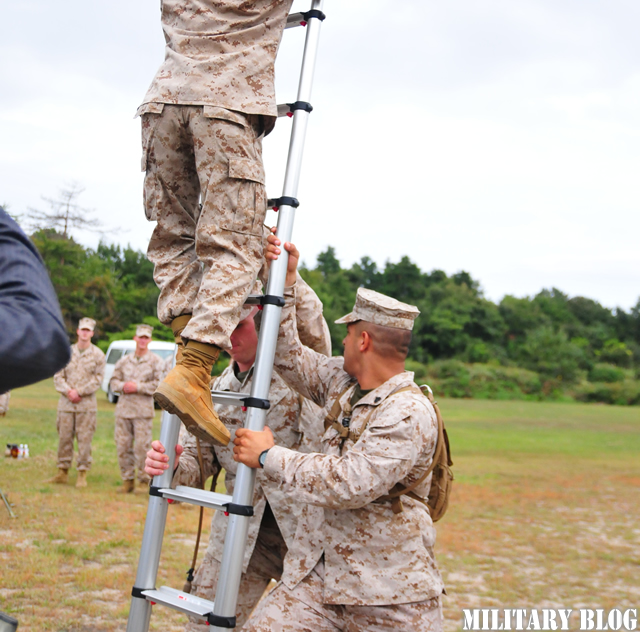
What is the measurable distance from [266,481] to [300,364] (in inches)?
27.2

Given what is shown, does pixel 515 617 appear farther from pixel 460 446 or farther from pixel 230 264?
pixel 460 446

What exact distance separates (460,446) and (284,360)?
17.0 metres

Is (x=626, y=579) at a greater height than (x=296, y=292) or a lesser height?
lesser

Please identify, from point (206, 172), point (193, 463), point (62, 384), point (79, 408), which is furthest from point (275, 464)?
point (62, 384)

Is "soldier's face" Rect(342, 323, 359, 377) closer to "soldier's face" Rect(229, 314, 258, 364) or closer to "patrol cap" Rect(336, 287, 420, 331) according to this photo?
"patrol cap" Rect(336, 287, 420, 331)

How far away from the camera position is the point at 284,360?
3498 millimetres

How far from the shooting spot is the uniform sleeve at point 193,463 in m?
3.84

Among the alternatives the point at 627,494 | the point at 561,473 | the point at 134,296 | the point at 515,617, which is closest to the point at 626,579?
the point at 515,617

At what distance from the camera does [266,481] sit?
374 centimetres

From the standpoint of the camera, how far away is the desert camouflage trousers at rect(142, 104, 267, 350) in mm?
2836

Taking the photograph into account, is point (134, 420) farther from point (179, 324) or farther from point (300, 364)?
point (179, 324)

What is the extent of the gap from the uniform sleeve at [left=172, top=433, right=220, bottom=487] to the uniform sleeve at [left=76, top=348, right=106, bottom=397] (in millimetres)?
8051

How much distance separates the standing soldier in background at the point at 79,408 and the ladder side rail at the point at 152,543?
8656 mm

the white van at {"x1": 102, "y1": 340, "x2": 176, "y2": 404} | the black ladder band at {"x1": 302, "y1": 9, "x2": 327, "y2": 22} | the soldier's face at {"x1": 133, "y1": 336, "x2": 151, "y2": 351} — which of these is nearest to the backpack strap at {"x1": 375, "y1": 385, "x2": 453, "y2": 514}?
the black ladder band at {"x1": 302, "y1": 9, "x2": 327, "y2": 22}
